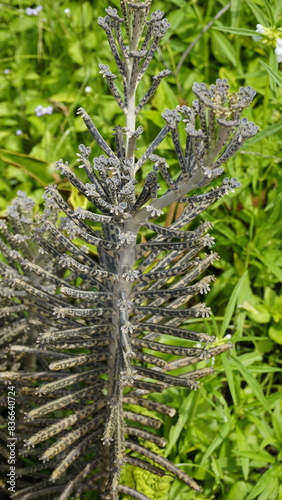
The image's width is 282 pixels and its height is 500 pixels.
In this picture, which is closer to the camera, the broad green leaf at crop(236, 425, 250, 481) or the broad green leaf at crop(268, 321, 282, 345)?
the broad green leaf at crop(236, 425, 250, 481)

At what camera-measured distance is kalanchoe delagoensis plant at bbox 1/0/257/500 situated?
4.71 feet

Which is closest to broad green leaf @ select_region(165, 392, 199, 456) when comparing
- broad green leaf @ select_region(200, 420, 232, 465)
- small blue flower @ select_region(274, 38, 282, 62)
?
broad green leaf @ select_region(200, 420, 232, 465)

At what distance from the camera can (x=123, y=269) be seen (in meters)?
1.69

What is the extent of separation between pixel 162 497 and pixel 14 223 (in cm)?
120

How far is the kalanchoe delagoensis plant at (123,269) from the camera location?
1.44 m

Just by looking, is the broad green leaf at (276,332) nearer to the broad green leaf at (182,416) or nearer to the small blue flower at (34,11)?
the broad green leaf at (182,416)

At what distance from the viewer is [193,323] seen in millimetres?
2730

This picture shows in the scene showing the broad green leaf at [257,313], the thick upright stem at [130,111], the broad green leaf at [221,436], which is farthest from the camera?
the broad green leaf at [257,313]

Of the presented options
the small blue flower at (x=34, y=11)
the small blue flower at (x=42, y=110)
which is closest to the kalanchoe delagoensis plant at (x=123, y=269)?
the small blue flower at (x=42, y=110)

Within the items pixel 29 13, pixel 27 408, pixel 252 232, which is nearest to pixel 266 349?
pixel 252 232

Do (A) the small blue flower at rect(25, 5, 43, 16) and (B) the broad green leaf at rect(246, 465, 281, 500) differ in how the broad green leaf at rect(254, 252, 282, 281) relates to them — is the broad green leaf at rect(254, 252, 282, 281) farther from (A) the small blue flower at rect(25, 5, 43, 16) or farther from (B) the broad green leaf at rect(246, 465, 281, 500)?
(A) the small blue flower at rect(25, 5, 43, 16)

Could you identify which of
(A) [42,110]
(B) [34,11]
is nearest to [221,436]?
(A) [42,110]

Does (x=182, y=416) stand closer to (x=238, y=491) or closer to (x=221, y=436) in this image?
(x=221, y=436)

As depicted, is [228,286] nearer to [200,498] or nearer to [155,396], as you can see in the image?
[155,396]
